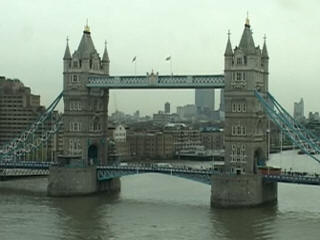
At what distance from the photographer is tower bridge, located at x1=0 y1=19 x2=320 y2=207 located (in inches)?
2586

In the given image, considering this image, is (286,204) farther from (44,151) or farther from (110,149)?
(44,151)

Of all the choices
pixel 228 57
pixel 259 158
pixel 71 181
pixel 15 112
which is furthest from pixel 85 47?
A: pixel 15 112

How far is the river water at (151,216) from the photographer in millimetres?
53219

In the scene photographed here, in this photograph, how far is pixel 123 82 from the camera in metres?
74.7

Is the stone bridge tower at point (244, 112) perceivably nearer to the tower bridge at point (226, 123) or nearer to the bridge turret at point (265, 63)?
the tower bridge at point (226, 123)

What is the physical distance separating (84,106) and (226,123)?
17262 millimetres

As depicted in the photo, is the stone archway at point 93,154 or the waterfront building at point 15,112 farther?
the waterfront building at point 15,112

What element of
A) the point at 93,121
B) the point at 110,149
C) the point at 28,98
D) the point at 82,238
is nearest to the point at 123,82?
the point at 93,121

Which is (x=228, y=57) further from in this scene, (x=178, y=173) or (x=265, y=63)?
(x=178, y=173)

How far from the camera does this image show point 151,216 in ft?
198

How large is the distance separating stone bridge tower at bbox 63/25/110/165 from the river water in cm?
592

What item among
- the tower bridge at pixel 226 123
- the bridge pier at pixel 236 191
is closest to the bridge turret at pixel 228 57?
the tower bridge at pixel 226 123

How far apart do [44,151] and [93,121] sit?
39.4 metres

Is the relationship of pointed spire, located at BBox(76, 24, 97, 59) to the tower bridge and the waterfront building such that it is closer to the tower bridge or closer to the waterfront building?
the tower bridge
